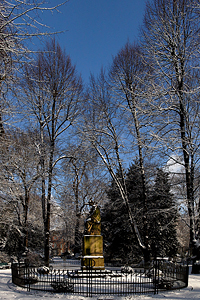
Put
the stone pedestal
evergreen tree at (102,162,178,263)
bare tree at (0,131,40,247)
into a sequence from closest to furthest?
bare tree at (0,131,40,247)
the stone pedestal
evergreen tree at (102,162,178,263)

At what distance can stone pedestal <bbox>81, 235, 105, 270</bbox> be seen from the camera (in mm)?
13523

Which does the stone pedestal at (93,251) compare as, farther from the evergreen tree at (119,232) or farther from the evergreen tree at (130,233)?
the evergreen tree at (130,233)

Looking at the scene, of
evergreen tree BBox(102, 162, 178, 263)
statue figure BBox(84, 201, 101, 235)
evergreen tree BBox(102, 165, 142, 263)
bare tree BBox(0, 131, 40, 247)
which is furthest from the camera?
evergreen tree BBox(102, 162, 178, 263)

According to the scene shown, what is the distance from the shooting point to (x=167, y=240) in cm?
2627

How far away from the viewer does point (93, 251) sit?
1372 cm

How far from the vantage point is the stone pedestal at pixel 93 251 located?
1352cm

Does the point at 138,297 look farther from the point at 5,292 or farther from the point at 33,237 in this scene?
the point at 33,237

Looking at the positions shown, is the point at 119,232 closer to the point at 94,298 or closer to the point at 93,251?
the point at 93,251

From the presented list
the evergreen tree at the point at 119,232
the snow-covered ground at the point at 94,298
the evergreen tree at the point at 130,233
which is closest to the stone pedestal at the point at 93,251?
the snow-covered ground at the point at 94,298

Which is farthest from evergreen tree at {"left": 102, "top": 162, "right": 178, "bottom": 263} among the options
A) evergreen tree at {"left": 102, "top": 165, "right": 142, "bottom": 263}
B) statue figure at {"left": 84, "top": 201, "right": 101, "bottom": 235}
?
statue figure at {"left": 84, "top": 201, "right": 101, "bottom": 235}

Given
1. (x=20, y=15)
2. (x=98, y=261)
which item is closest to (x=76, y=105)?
(x=98, y=261)

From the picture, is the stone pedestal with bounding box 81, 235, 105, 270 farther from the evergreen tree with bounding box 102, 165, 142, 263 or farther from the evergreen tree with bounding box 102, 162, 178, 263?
the evergreen tree with bounding box 102, 162, 178, 263

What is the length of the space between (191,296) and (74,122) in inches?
533

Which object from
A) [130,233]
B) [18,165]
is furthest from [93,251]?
[130,233]
